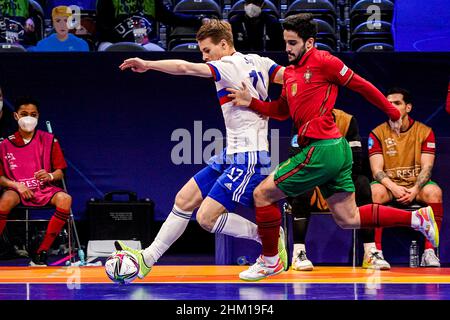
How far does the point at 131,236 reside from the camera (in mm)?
8133

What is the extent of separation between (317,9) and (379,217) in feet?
13.1

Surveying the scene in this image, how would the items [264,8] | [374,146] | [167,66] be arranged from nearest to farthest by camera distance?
[167,66] → [374,146] → [264,8]

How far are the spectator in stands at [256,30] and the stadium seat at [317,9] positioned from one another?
1.32 ft

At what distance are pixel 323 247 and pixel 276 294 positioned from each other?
265 cm

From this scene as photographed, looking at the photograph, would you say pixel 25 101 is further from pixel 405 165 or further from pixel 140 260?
pixel 405 165

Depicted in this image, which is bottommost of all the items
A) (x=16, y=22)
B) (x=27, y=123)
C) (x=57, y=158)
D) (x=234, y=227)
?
(x=234, y=227)

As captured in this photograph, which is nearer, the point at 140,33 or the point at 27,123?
the point at 27,123

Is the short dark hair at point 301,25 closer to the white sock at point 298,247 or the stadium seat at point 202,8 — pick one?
the white sock at point 298,247

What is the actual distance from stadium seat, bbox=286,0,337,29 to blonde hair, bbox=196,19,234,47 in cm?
355

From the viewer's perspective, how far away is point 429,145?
734cm

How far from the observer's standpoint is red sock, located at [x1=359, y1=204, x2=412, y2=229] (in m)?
5.57

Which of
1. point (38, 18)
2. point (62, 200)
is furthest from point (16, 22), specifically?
point (62, 200)

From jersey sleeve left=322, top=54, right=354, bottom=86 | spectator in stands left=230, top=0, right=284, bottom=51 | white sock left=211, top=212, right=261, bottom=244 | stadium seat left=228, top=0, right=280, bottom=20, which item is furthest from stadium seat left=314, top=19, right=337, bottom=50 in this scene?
jersey sleeve left=322, top=54, right=354, bottom=86
